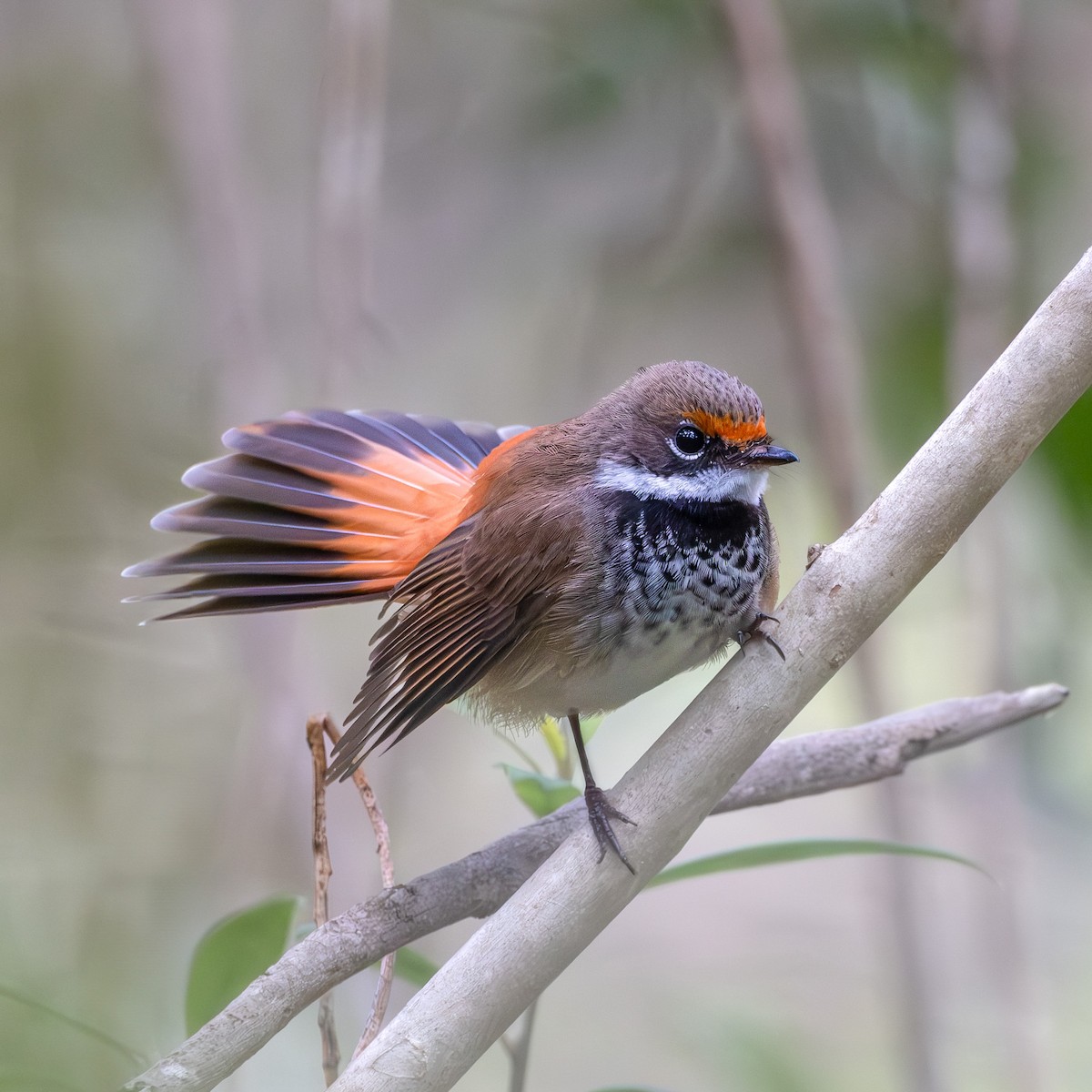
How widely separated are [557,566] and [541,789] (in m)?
0.31

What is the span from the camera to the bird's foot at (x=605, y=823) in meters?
1.09

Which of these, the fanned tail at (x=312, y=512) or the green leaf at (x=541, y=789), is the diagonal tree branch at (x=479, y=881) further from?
the fanned tail at (x=312, y=512)

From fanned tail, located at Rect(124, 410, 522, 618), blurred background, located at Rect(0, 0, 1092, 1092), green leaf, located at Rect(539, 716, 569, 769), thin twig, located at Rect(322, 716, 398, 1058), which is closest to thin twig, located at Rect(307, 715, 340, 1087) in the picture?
thin twig, located at Rect(322, 716, 398, 1058)

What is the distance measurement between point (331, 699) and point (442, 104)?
1.71 meters

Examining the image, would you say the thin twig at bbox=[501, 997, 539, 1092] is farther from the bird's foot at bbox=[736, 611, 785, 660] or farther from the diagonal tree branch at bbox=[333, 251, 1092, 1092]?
the bird's foot at bbox=[736, 611, 785, 660]

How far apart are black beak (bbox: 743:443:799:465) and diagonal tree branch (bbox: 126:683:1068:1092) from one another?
14.0 inches

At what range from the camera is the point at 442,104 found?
3441mm

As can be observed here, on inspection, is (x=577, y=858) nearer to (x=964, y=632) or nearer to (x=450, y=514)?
(x=450, y=514)

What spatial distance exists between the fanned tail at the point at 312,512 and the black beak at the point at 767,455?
1.60 feet

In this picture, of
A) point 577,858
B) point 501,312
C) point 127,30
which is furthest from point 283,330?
point 577,858

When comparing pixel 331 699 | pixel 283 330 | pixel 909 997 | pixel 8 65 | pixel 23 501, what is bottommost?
pixel 909 997

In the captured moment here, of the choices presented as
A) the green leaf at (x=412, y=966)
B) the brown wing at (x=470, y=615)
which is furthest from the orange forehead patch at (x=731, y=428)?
the green leaf at (x=412, y=966)

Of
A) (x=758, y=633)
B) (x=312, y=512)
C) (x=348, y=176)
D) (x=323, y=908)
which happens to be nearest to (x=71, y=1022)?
(x=323, y=908)

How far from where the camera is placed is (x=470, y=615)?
1.61 meters
